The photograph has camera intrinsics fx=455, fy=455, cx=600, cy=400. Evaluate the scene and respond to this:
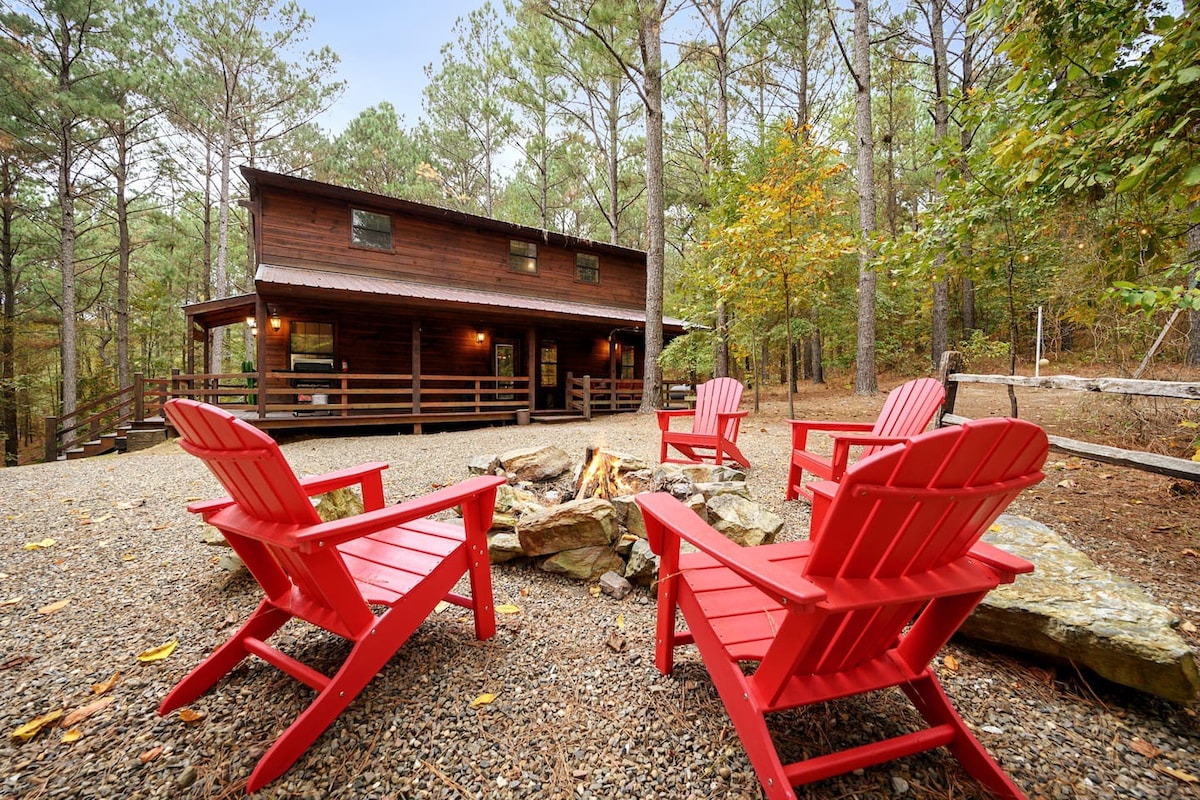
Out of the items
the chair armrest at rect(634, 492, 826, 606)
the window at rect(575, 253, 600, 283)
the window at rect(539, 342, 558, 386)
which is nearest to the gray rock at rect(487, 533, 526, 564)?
the chair armrest at rect(634, 492, 826, 606)

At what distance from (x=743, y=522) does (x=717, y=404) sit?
→ 86.0 inches

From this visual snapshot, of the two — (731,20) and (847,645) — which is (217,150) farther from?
(847,645)

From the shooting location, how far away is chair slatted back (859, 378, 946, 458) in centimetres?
304

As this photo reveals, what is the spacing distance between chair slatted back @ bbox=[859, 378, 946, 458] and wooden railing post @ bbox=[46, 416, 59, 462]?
12.9 metres

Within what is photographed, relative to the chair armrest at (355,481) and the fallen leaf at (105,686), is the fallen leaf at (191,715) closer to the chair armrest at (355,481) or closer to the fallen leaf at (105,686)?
the fallen leaf at (105,686)

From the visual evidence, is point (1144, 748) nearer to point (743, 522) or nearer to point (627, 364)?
point (743, 522)

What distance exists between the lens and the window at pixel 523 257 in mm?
11312

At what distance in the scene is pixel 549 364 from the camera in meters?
12.2

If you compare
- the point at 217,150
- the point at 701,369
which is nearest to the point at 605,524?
the point at 701,369

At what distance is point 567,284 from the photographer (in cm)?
1214

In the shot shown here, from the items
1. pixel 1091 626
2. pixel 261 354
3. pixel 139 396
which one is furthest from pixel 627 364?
pixel 1091 626

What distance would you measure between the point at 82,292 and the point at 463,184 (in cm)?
1327

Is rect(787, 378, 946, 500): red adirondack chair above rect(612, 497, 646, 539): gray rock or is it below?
above

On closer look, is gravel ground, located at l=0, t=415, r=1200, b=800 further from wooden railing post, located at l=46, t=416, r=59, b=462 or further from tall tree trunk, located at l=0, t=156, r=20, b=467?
tall tree trunk, located at l=0, t=156, r=20, b=467
